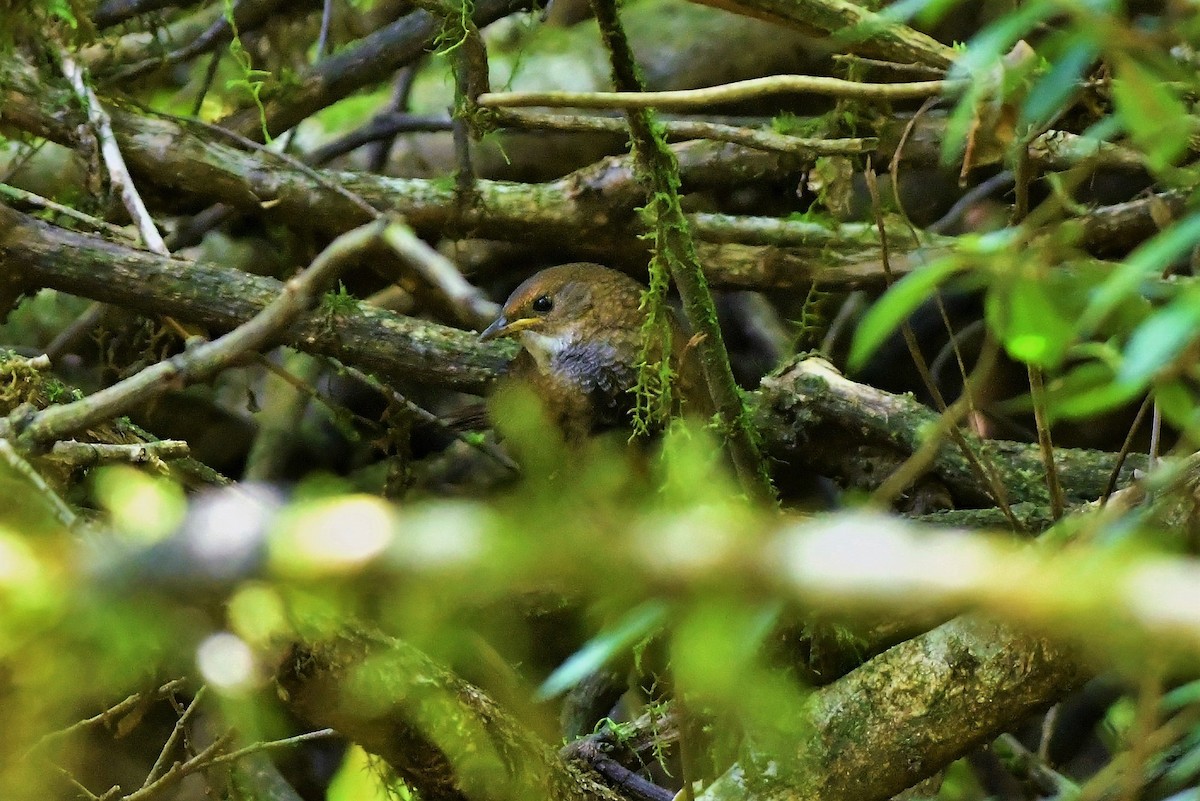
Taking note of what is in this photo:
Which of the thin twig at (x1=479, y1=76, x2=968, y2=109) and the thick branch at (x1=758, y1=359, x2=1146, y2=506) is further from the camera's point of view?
the thick branch at (x1=758, y1=359, x2=1146, y2=506)

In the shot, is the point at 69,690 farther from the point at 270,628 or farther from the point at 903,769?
the point at 903,769

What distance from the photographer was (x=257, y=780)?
243cm

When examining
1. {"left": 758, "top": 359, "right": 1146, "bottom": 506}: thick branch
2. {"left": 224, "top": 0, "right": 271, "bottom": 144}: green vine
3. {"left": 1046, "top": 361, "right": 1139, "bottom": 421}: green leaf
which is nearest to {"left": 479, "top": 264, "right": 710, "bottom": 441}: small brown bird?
{"left": 758, "top": 359, "right": 1146, "bottom": 506}: thick branch

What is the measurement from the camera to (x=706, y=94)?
1358 mm

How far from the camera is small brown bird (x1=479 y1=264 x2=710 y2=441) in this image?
249 cm

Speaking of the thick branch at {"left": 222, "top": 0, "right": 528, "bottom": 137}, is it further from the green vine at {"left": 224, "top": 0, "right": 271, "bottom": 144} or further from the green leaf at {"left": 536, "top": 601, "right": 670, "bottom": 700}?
the green leaf at {"left": 536, "top": 601, "right": 670, "bottom": 700}

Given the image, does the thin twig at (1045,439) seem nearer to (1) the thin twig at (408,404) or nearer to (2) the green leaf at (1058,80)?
(2) the green leaf at (1058,80)

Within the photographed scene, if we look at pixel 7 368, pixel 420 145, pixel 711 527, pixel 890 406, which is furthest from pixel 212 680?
pixel 420 145

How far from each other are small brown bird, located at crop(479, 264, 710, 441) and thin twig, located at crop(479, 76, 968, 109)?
37.2 inches

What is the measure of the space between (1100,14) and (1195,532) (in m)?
1.14

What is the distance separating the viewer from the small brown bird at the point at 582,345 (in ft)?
8.16

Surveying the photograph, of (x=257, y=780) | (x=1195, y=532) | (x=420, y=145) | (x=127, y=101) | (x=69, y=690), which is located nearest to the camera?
(x=69, y=690)

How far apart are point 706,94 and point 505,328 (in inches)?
56.6

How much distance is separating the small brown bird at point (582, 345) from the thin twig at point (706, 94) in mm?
944
